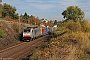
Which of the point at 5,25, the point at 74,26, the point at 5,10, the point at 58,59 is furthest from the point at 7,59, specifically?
the point at 5,10

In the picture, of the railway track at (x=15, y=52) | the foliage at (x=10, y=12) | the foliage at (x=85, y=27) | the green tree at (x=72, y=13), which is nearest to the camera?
the railway track at (x=15, y=52)

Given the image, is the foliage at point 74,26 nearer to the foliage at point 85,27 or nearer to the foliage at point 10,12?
the foliage at point 85,27

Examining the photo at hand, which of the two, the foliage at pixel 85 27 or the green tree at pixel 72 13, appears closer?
the foliage at pixel 85 27

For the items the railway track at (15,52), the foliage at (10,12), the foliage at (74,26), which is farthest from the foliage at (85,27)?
the foliage at (10,12)

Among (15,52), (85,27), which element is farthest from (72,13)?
(15,52)

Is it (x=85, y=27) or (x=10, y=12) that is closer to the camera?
(x=85, y=27)

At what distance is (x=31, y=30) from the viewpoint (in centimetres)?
3925

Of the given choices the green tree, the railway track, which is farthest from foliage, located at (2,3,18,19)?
the railway track

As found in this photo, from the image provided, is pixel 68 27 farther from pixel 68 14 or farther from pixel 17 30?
pixel 68 14

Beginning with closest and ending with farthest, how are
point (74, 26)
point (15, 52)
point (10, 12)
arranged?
point (15, 52), point (74, 26), point (10, 12)

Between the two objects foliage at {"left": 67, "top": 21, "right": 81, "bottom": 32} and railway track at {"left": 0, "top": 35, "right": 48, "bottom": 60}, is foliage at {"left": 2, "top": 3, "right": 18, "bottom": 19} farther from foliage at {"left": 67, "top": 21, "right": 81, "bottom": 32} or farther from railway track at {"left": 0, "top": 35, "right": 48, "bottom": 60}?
railway track at {"left": 0, "top": 35, "right": 48, "bottom": 60}

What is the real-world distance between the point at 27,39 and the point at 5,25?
5853 mm

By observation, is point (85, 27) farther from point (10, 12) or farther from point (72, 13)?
point (10, 12)

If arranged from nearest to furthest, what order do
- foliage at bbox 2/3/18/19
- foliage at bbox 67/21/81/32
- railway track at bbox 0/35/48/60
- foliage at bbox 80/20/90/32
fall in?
railway track at bbox 0/35/48/60 → foliage at bbox 67/21/81/32 → foliage at bbox 80/20/90/32 → foliage at bbox 2/3/18/19
